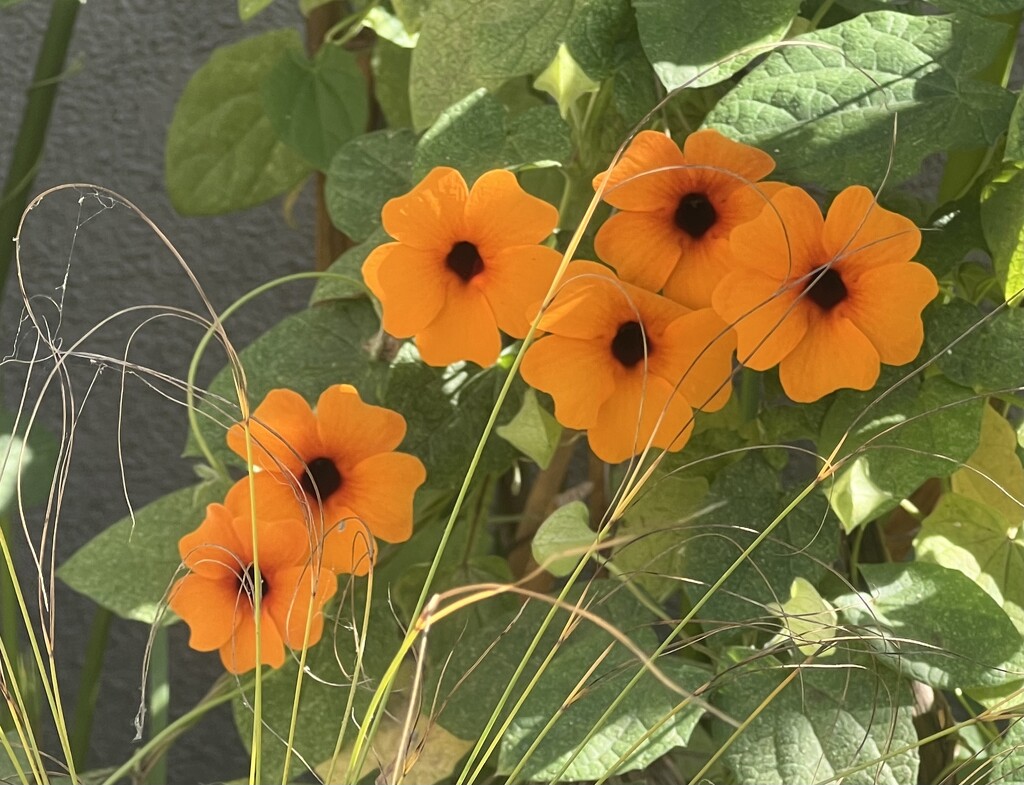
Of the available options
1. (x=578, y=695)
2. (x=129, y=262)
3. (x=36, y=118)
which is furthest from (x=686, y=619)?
(x=129, y=262)

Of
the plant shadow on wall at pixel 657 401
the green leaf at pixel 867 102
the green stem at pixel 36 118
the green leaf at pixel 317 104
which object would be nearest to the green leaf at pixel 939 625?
the plant shadow on wall at pixel 657 401

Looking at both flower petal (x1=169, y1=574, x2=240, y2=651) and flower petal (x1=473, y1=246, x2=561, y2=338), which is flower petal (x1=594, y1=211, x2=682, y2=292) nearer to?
flower petal (x1=473, y1=246, x2=561, y2=338)

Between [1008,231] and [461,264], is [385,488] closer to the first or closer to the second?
[461,264]

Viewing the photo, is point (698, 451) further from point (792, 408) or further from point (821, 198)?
point (821, 198)

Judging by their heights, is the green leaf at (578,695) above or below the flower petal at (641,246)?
below

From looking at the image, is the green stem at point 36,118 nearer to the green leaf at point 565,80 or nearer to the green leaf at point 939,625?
the green leaf at point 565,80

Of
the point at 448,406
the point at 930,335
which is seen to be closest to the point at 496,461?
the point at 448,406
